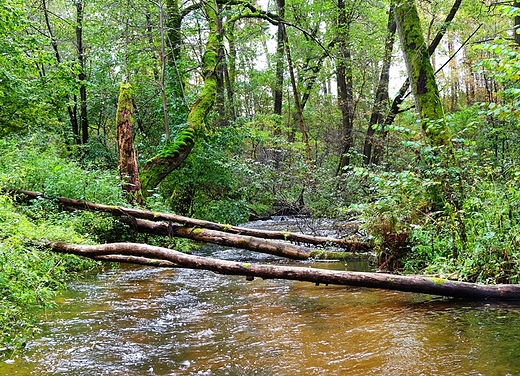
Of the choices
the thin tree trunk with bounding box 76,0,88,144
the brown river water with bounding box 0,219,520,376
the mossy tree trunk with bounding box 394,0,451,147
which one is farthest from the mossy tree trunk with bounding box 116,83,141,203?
the mossy tree trunk with bounding box 394,0,451,147

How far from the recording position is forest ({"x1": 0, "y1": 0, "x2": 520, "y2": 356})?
5250 mm

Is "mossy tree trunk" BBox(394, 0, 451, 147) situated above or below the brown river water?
above

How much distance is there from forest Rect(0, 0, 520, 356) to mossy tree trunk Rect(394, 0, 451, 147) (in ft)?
0.09

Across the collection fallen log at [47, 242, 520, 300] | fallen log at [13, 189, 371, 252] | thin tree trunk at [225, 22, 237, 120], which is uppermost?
thin tree trunk at [225, 22, 237, 120]

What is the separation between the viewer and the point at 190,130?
493 inches

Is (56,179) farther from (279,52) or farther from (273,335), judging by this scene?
(279,52)

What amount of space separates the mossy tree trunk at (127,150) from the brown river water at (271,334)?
4.63 m

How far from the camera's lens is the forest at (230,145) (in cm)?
525

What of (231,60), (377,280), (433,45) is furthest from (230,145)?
(377,280)

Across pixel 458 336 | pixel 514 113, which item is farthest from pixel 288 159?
pixel 458 336

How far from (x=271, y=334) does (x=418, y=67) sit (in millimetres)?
6271

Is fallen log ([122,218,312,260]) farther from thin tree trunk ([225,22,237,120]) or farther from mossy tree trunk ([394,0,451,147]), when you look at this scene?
thin tree trunk ([225,22,237,120])

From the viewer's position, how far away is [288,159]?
1403cm

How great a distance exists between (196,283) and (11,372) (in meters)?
3.80
